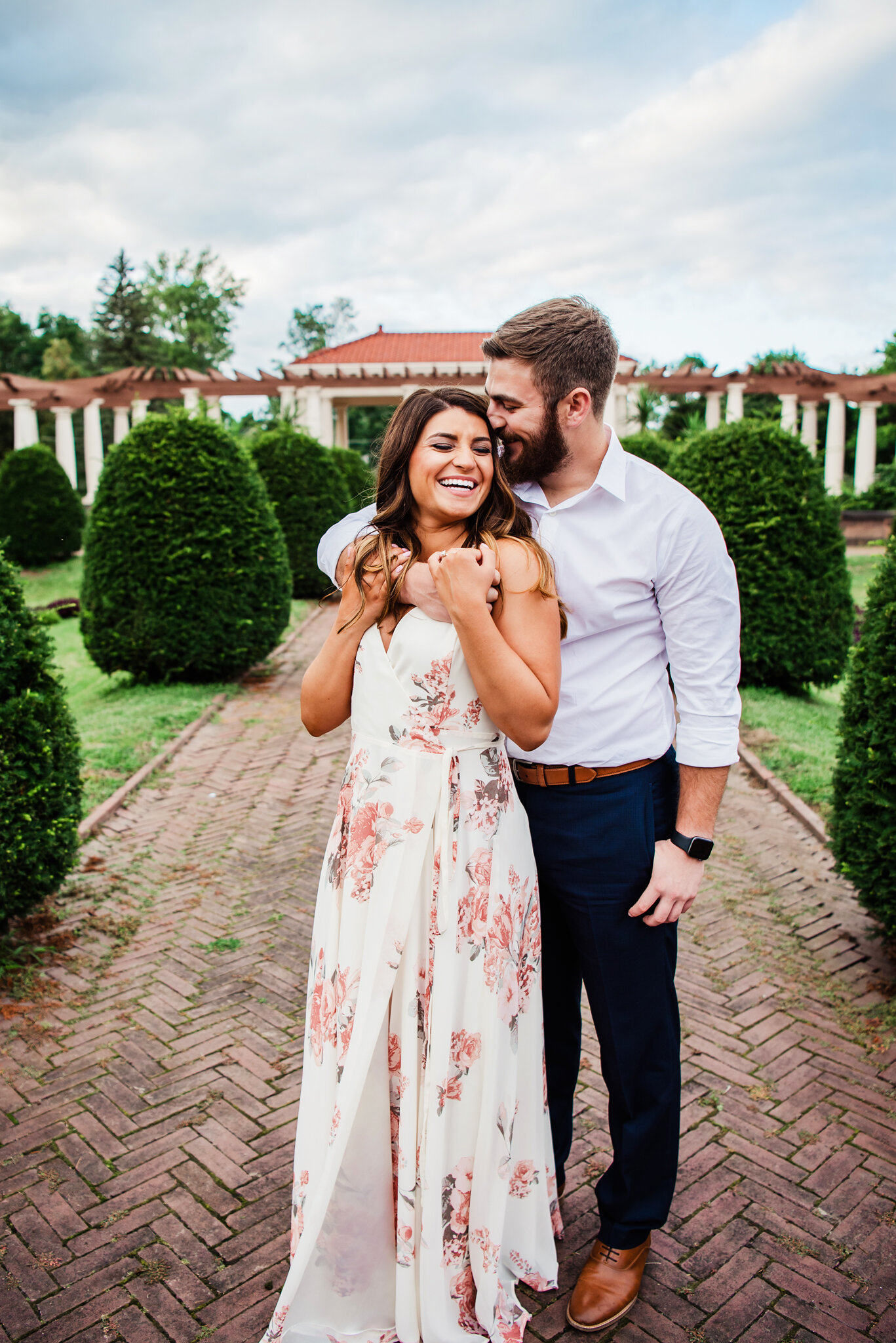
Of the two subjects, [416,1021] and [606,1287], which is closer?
[416,1021]

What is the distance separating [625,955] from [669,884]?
0.74 feet

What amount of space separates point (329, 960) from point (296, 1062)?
155 centimetres

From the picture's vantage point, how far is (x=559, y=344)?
2.02 meters

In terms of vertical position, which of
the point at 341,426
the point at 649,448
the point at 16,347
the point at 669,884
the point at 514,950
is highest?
the point at 16,347

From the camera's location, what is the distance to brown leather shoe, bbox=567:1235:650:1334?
88.8 inches

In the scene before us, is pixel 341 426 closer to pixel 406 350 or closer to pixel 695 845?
pixel 406 350

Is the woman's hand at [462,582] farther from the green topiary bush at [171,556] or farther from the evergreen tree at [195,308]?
the evergreen tree at [195,308]

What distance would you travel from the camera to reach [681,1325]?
226cm

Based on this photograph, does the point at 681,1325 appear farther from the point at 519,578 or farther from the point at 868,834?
the point at 868,834

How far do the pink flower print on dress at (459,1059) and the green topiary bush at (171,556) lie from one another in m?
7.58

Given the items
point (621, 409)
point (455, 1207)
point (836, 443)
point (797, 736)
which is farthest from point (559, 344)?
point (836, 443)

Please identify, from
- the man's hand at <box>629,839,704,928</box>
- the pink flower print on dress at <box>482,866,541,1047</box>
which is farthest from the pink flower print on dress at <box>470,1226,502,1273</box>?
the man's hand at <box>629,839,704,928</box>

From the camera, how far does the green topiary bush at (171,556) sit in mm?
8961

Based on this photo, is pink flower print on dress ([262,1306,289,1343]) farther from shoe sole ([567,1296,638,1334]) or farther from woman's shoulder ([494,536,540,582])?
woman's shoulder ([494,536,540,582])
